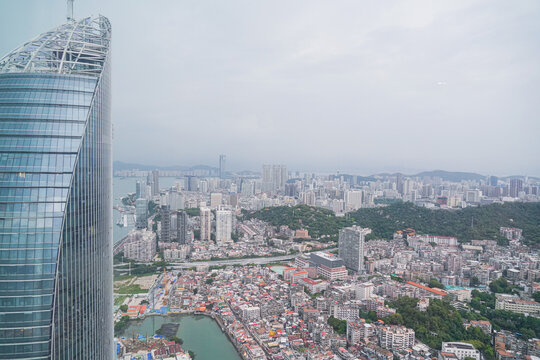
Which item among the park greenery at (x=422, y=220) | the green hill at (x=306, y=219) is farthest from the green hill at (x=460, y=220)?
the green hill at (x=306, y=219)

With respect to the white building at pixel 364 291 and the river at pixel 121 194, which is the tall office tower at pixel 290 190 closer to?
the river at pixel 121 194

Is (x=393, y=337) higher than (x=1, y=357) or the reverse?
the reverse

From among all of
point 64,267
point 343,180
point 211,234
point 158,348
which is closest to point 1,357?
point 64,267

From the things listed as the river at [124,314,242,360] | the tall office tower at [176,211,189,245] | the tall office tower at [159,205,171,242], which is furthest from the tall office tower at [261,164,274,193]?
the river at [124,314,242,360]

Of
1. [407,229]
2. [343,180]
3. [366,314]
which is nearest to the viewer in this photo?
[366,314]

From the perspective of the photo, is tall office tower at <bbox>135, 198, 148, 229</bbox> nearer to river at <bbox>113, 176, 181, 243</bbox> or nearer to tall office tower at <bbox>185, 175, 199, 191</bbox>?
river at <bbox>113, 176, 181, 243</bbox>

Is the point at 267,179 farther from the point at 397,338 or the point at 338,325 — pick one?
the point at 397,338

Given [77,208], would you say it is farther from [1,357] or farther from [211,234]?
[211,234]
